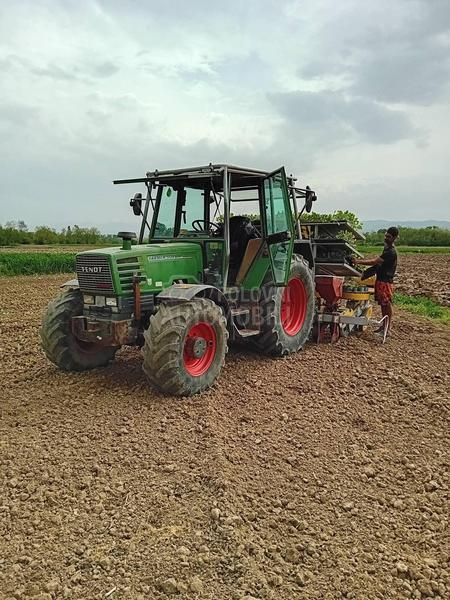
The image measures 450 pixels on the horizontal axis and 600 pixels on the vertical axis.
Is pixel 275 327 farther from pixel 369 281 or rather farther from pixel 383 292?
pixel 369 281

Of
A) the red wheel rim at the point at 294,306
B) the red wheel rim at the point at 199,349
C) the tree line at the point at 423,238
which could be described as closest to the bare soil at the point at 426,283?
the red wheel rim at the point at 294,306

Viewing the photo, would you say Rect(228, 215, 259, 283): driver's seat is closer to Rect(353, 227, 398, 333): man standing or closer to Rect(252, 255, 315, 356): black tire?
Rect(252, 255, 315, 356): black tire

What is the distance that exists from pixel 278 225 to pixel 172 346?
255 cm

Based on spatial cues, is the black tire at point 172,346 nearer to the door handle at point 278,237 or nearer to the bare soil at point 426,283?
the door handle at point 278,237

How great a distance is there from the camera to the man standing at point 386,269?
25.8ft

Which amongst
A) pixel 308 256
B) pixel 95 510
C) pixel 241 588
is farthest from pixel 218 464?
pixel 308 256

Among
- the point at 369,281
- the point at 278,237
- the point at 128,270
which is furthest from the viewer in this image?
the point at 369,281

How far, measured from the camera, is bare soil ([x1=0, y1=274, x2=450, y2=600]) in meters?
2.87

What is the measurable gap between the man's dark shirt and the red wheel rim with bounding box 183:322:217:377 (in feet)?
11.4

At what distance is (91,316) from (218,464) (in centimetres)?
249

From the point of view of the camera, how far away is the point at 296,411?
5219 mm

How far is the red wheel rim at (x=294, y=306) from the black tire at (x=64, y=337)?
277 cm

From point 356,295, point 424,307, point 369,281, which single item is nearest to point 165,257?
point 356,295

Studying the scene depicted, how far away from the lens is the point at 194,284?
6.25m
